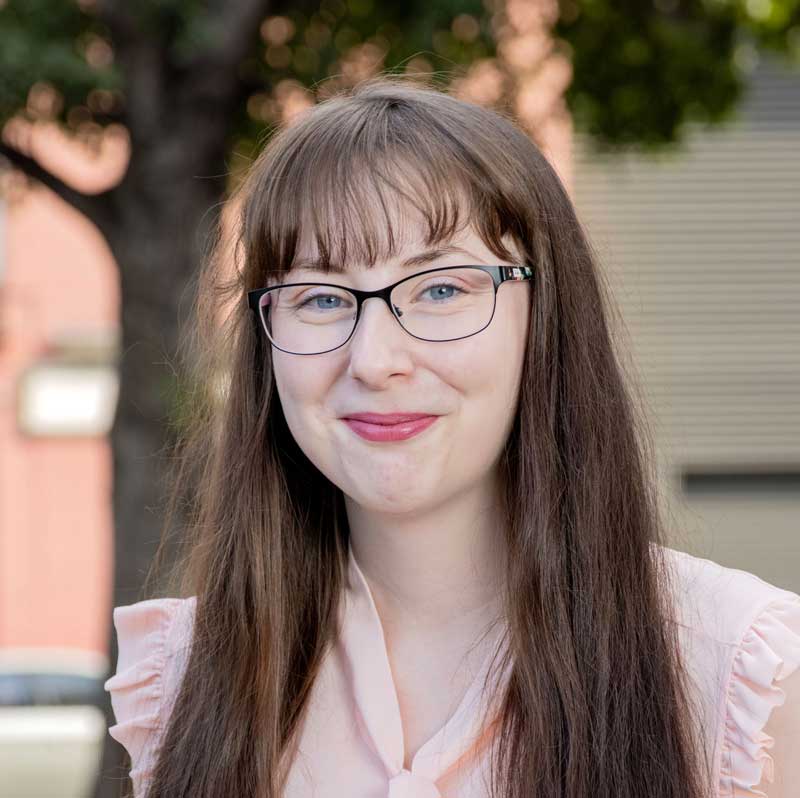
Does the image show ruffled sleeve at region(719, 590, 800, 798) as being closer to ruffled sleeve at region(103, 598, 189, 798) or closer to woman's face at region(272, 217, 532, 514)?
woman's face at region(272, 217, 532, 514)

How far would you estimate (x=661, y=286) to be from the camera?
29.9 ft

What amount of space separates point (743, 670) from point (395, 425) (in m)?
0.54

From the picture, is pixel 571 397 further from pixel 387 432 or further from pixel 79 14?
pixel 79 14

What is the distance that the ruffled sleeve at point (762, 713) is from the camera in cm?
175

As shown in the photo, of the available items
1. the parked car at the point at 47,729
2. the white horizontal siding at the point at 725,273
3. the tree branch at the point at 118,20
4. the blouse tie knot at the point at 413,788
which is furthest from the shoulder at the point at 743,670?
the white horizontal siding at the point at 725,273

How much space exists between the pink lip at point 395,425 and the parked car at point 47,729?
606 centimetres

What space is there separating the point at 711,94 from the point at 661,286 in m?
3.99

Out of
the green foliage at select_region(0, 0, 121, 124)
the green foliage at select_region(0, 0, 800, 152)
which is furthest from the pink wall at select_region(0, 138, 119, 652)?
the green foliage at select_region(0, 0, 121, 124)

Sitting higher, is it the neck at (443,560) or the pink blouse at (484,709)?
the neck at (443,560)

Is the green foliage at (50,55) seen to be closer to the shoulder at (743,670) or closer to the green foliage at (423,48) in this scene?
the green foliage at (423,48)

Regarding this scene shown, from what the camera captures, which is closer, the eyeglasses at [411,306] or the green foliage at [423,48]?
the eyeglasses at [411,306]

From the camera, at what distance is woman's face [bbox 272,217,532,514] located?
5.77ft

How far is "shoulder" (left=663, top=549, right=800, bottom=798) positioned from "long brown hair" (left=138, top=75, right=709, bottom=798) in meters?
0.03

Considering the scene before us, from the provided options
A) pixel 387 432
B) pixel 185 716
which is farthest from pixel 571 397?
pixel 185 716
